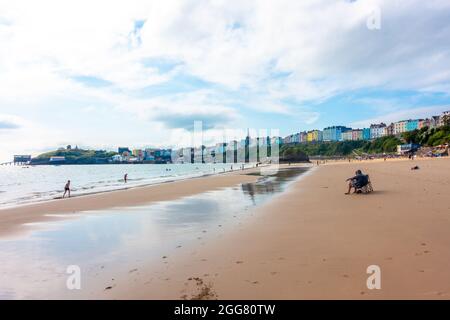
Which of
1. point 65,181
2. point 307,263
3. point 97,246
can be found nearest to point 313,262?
point 307,263

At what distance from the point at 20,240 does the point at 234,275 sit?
7.62 metres

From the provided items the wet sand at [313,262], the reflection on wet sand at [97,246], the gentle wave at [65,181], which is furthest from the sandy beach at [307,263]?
the gentle wave at [65,181]

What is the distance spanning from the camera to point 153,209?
614 inches

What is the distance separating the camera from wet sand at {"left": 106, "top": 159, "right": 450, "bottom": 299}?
15.7ft

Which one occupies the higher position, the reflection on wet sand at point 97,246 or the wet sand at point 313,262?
the wet sand at point 313,262

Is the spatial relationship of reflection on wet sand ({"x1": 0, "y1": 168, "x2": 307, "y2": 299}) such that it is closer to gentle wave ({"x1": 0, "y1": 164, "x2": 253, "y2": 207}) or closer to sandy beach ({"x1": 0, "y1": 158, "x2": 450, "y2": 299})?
sandy beach ({"x1": 0, "y1": 158, "x2": 450, "y2": 299})

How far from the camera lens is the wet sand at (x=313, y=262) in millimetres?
4781

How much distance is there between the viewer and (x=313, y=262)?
6.10 meters

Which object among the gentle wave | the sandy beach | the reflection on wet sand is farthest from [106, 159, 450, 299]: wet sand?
the gentle wave

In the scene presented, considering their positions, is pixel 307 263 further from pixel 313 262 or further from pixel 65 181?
pixel 65 181

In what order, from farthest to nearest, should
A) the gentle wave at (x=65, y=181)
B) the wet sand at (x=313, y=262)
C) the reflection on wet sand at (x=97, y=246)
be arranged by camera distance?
the gentle wave at (x=65, y=181)
the reflection on wet sand at (x=97, y=246)
the wet sand at (x=313, y=262)

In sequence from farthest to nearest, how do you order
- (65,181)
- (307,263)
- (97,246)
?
(65,181)
(97,246)
(307,263)

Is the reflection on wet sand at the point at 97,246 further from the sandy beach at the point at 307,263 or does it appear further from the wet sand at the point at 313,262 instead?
the wet sand at the point at 313,262
